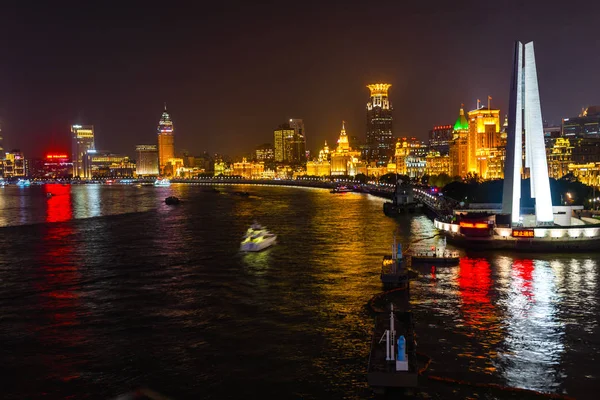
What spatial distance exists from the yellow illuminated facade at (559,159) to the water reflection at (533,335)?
94950 mm

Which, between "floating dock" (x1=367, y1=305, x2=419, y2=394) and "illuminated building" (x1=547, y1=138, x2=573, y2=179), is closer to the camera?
"floating dock" (x1=367, y1=305, x2=419, y2=394)

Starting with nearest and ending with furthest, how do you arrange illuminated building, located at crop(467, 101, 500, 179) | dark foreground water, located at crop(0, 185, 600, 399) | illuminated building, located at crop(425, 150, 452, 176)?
1. dark foreground water, located at crop(0, 185, 600, 399)
2. illuminated building, located at crop(467, 101, 500, 179)
3. illuminated building, located at crop(425, 150, 452, 176)

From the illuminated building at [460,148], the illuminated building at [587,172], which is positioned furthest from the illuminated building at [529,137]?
the illuminated building at [460,148]

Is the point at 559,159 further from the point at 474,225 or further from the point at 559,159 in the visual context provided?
the point at 474,225

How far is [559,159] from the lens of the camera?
11856 cm

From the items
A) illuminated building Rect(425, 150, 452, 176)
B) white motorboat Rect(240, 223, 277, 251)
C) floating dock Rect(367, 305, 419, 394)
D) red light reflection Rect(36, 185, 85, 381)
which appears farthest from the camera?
illuminated building Rect(425, 150, 452, 176)

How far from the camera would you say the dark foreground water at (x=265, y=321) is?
17.0 meters

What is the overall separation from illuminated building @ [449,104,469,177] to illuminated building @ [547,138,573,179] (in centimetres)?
2866

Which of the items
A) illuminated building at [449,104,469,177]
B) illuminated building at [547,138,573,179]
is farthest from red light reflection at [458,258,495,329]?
illuminated building at [449,104,469,177]

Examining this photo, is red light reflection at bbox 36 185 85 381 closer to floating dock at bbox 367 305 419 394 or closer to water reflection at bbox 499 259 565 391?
floating dock at bbox 367 305 419 394

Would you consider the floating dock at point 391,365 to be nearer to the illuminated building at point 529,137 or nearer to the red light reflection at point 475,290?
the red light reflection at point 475,290

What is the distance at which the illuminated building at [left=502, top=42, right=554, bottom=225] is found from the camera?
38.7 m

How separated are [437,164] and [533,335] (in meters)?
155

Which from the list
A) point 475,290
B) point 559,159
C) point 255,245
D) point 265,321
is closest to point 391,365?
point 265,321
